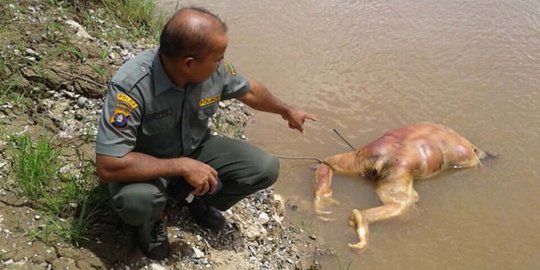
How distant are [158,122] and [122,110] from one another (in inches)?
8.5

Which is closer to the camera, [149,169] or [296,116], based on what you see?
[149,169]

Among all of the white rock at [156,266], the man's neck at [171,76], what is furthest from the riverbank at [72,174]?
the man's neck at [171,76]

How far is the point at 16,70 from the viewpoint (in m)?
3.57

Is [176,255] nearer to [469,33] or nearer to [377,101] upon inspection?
[377,101]

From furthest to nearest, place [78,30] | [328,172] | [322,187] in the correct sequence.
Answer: [78,30] < [328,172] < [322,187]

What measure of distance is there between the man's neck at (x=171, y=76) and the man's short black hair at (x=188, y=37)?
84 mm

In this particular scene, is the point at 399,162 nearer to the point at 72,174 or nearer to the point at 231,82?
the point at 231,82

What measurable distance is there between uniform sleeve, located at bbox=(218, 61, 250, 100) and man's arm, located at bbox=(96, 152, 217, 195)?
0.54 m

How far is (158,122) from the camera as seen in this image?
255 cm

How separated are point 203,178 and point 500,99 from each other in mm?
3578

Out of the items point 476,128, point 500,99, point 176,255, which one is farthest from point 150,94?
point 500,99

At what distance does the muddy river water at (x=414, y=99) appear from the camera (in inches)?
148

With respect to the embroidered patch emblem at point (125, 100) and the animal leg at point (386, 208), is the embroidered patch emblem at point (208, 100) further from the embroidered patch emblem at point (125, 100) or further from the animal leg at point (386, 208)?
the animal leg at point (386, 208)

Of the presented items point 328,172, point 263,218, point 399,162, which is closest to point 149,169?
point 263,218
